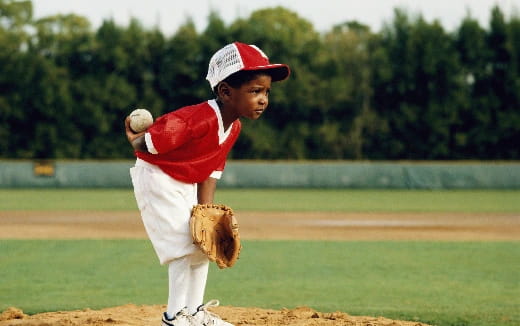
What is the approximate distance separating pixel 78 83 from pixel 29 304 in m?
27.5

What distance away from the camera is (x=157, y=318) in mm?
4633

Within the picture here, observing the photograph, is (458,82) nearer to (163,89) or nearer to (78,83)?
(163,89)

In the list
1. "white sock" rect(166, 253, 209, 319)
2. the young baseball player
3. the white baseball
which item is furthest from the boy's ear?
"white sock" rect(166, 253, 209, 319)

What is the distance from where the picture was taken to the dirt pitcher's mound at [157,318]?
4399 millimetres

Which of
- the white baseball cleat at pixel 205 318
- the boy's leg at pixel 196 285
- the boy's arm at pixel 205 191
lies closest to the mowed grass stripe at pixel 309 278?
the white baseball cleat at pixel 205 318

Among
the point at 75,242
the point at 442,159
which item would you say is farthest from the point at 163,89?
the point at 75,242

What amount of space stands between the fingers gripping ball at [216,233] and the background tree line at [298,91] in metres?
27.9

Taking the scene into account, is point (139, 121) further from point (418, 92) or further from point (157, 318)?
point (418, 92)

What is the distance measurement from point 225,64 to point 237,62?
0.07 meters

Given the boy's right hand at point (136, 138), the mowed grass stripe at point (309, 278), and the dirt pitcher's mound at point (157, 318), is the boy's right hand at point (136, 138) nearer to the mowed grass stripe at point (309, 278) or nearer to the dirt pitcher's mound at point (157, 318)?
the dirt pitcher's mound at point (157, 318)

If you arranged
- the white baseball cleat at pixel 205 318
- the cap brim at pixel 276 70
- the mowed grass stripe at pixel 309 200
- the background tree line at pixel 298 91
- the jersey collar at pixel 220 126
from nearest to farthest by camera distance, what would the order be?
the cap brim at pixel 276 70 < the jersey collar at pixel 220 126 < the white baseball cleat at pixel 205 318 < the mowed grass stripe at pixel 309 200 < the background tree line at pixel 298 91

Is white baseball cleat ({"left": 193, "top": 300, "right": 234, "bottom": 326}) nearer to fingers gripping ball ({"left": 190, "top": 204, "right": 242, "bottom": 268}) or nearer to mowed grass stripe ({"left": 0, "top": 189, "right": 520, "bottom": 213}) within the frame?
fingers gripping ball ({"left": 190, "top": 204, "right": 242, "bottom": 268})

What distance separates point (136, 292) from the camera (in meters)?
6.19

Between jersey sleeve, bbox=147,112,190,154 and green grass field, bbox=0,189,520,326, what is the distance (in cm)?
233
